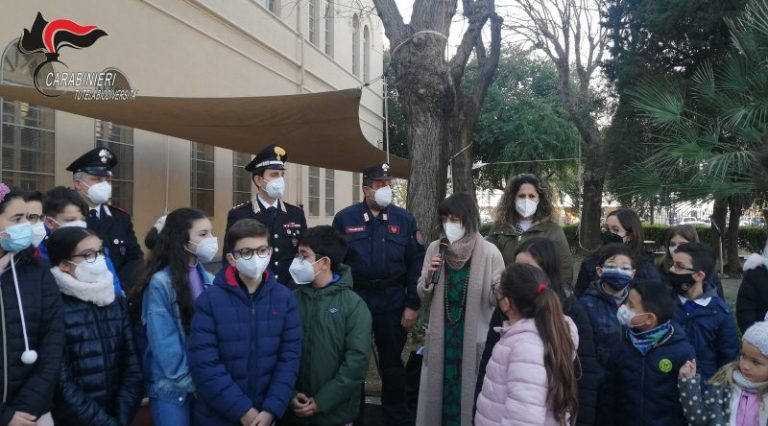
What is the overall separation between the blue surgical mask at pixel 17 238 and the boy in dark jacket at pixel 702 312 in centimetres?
317

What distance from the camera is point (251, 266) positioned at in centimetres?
281

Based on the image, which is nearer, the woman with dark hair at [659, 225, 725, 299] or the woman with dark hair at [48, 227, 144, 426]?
the woman with dark hair at [48, 227, 144, 426]

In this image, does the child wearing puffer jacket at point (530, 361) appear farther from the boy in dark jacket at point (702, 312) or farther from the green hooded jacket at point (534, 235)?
the green hooded jacket at point (534, 235)

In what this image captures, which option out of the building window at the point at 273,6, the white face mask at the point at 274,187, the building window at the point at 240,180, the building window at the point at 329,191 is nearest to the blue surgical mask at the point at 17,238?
the white face mask at the point at 274,187

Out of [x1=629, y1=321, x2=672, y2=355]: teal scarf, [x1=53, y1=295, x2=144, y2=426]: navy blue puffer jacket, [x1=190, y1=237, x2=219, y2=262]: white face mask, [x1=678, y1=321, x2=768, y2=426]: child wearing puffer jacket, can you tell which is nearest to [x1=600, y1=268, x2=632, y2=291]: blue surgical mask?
[x1=629, y1=321, x2=672, y2=355]: teal scarf

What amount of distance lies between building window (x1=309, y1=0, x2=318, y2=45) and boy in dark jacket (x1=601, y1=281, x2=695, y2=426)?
13044mm

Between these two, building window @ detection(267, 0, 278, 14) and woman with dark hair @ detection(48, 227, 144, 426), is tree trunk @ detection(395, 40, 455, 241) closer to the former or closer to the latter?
woman with dark hair @ detection(48, 227, 144, 426)

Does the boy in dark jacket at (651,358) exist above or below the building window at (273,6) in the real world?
below

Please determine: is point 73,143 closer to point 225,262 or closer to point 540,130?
point 225,262

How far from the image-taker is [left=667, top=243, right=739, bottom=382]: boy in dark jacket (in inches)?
125

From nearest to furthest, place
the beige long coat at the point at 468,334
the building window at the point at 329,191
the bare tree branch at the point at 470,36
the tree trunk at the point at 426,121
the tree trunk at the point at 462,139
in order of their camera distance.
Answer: the beige long coat at the point at 468,334 → the tree trunk at the point at 426,121 → the bare tree branch at the point at 470,36 → the tree trunk at the point at 462,139 → the building window at the point at 329,191

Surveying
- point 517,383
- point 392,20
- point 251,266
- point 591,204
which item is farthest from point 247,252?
point 591,204

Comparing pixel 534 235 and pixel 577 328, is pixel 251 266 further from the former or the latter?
pixel 534 235

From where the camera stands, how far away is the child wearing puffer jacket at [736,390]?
2461 mm
